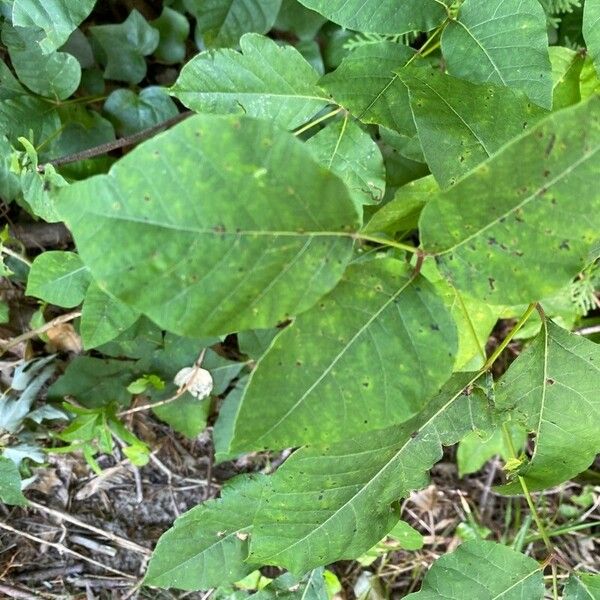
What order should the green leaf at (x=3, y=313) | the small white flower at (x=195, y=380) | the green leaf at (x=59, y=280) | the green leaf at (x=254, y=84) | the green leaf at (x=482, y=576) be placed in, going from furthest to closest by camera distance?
the small white flower at (x=195, y=380)
the green leaf at (x=3, y=313)
the green leaf at (x=59, y=280)
the green leaf at (x=254, y=84)
the green leaf at (x=482, y=576)

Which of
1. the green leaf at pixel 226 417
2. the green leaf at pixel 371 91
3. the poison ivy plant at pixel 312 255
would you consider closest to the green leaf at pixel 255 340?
the poison ivy plant at pixel 312 255

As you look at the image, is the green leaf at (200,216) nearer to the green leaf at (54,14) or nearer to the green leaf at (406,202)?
the green leaf at (406,202)

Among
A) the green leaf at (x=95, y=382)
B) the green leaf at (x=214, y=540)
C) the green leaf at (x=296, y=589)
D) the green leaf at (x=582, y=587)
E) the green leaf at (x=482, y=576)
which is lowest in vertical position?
the green leaf at (x=296, y=589)

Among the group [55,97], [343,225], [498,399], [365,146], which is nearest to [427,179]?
[365,146]

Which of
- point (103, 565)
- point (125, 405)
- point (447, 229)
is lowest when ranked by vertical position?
point (103, 565)

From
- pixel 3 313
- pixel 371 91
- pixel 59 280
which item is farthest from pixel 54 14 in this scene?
pixel 3 313

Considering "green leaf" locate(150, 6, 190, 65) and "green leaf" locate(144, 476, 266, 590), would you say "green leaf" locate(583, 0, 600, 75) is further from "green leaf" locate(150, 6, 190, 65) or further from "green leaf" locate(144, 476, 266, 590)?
"green leaf" locate(144, 476, 266, 590)

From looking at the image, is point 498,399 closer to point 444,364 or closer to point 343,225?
point 444,364
